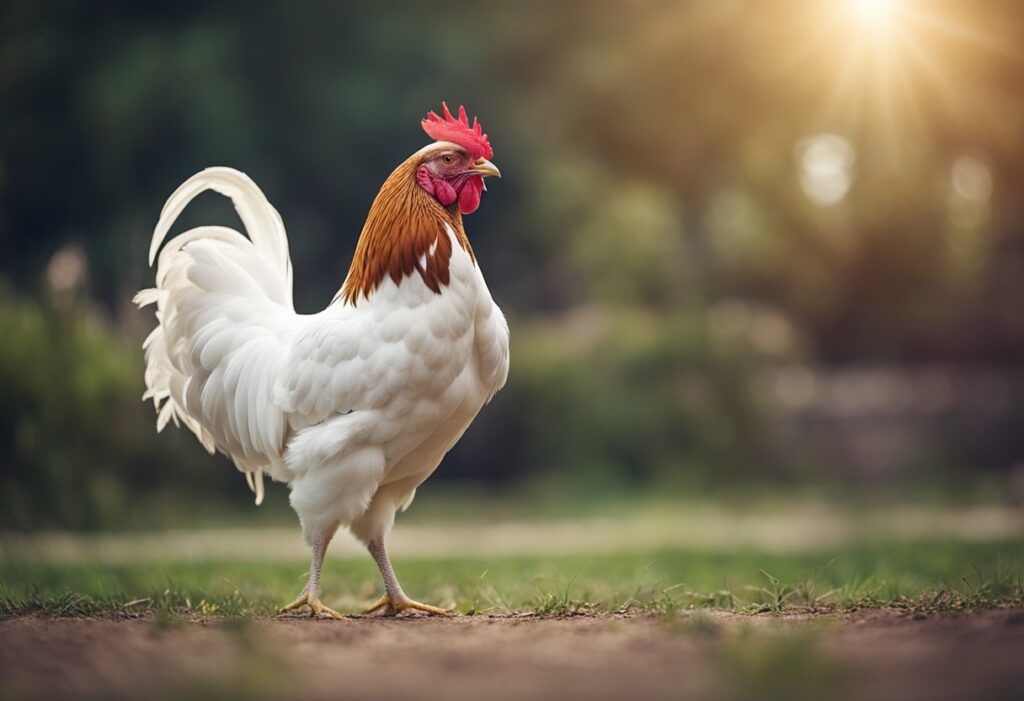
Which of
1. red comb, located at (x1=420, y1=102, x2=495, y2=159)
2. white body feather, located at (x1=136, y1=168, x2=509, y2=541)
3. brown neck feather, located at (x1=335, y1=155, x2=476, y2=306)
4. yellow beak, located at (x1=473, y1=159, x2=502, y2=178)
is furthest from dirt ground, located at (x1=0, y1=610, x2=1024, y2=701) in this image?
red comb, located at (x1=420, y1=102, x2=495, y2=159)

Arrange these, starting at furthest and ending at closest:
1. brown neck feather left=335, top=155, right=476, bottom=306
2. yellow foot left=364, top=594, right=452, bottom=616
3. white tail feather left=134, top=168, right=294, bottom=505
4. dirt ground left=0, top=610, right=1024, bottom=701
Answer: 1. white tail feather left=134, top=168, right=294, bottom=505
2. yellow foot left=364, top=594, right=452, bottom=616
3. brown neck feather left=335, top=155, right=476, bottom=306
4. dirt ground left=0, top=610, right=1024, bottom=701

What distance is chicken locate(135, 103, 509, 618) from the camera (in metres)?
4.79

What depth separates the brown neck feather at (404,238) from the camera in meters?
4.91

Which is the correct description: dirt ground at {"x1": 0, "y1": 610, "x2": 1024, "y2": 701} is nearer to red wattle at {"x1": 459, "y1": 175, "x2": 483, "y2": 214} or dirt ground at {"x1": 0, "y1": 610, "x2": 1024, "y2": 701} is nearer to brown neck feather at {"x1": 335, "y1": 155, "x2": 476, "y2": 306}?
brown neck feather at {"x1": 335, "y1": 155, "x2": 476, "y2": 306}

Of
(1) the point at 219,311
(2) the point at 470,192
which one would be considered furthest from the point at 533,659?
(1) the point at 219,311

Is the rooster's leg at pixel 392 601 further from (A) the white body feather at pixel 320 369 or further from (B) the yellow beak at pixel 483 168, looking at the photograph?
(B) the yellow beak at pixel 483 168

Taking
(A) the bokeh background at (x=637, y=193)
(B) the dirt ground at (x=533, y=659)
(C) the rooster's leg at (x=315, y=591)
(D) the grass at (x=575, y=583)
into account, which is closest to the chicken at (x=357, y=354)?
(C) the rooster's leg at (x=315, y=591)

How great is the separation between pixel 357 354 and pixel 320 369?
8.5 inches

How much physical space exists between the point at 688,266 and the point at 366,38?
757 centimetres

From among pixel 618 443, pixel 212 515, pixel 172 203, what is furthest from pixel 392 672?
pixel 618 443

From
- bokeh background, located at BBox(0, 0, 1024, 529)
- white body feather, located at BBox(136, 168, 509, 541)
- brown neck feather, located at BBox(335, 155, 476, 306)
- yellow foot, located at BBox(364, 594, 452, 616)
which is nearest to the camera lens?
white body feather, located at BBox(136, 168, 509, 541)

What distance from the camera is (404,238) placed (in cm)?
499

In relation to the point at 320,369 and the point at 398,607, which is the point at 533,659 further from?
the point at 320,369

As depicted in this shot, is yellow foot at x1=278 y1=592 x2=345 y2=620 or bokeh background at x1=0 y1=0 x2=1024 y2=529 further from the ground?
bokeh background at x1=0 y1=0 x2=1024 y2=529
